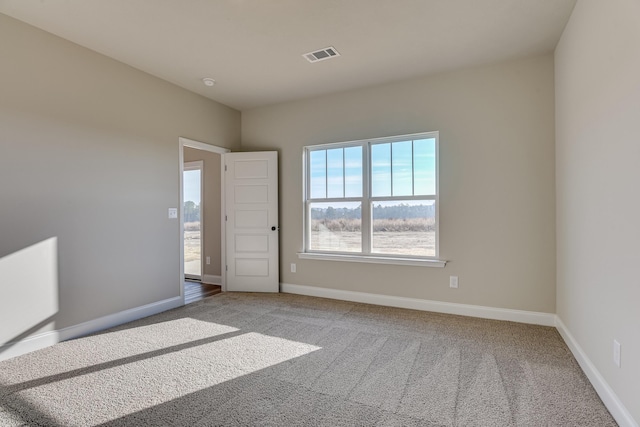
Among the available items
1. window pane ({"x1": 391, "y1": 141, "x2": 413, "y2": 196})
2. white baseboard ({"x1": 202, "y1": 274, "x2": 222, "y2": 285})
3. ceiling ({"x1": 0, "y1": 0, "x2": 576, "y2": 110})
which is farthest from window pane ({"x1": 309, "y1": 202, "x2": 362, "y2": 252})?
white baseboard ({"x1": 202, "y1": 274, "x2": 222, "y2": 285})

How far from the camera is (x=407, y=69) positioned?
11.4ft

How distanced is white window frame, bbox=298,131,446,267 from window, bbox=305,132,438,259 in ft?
0.04

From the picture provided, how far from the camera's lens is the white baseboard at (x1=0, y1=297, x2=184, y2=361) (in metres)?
2.54

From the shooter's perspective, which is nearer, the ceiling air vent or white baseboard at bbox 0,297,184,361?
white baseboard at bbox 0,297,184,361

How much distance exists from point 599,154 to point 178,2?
3.21 metres

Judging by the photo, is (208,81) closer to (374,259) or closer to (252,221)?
(252,221)

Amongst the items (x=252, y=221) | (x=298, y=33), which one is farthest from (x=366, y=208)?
(x=298, y=33)

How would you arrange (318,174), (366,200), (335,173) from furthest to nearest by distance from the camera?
(318,174), (335,173), (366,200)

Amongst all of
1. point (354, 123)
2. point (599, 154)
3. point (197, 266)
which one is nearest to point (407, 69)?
point (354, 123)

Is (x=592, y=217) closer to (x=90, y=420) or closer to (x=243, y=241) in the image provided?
(x=90, y=420)

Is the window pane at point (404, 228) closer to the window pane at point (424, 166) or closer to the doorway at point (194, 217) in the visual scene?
the window pane at point (424, 166)

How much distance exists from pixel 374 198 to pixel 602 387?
2666 mm

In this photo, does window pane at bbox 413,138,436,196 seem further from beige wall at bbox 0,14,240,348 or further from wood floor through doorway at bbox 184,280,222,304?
wood floor through doorway at bbox 184,280,222,304

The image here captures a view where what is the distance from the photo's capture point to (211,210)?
539cm
